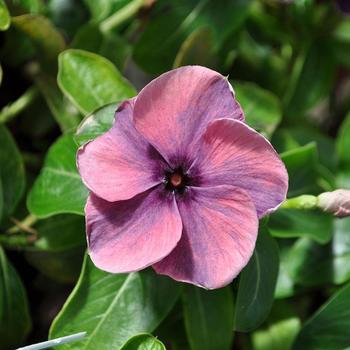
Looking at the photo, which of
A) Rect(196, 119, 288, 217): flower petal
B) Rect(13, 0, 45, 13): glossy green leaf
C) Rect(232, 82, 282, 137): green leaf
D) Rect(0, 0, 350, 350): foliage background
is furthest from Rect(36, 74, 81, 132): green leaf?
Rect(196, 119, 288, 217): flower petal

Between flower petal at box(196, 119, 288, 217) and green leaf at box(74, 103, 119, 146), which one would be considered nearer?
flower petal at box(196, 119, 288, 217)

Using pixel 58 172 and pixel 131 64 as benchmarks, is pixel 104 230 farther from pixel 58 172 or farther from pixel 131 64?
pixel 131 64

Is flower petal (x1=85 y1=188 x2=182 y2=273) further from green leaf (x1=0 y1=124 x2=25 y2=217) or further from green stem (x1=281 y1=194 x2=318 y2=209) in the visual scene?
green leaf (x1=0 y1=124 x2=25 y2=217)

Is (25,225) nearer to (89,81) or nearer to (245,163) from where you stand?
(89,81)

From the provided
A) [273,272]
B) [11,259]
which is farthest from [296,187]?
[11,259]

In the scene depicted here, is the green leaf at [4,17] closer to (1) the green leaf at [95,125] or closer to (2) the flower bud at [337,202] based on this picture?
(1) the green leaf at [95,125]

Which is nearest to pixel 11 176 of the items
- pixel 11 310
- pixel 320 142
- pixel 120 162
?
pixel 11 310

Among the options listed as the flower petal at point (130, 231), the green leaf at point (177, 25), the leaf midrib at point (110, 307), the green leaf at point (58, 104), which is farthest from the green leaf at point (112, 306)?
the green leaf at point (177, 25)
